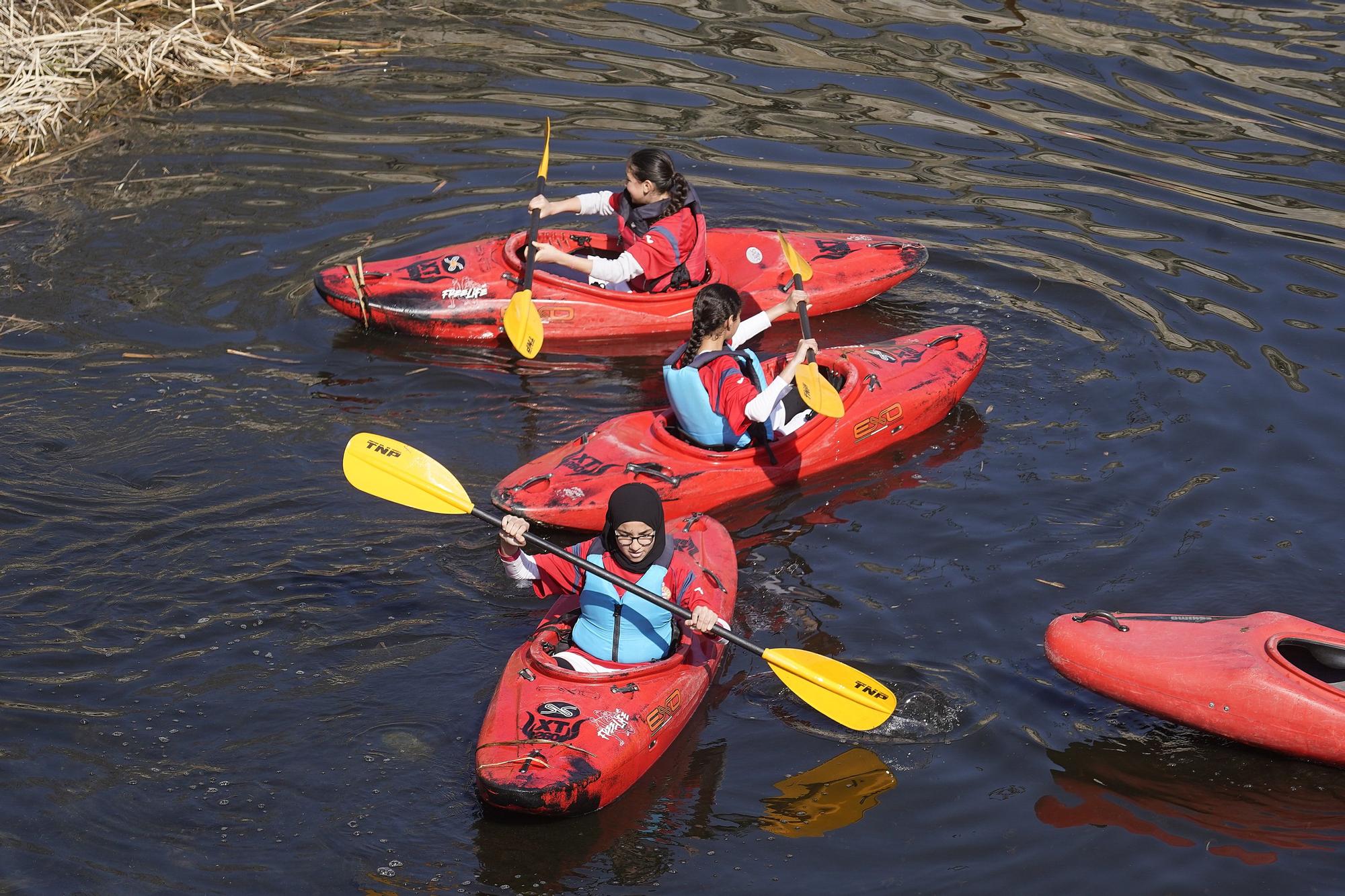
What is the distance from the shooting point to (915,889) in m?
5.04

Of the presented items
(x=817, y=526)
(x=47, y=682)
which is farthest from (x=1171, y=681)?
(x=47, y=682)

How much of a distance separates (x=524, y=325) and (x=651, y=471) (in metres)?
1.68

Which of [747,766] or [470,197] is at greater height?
[470,197]

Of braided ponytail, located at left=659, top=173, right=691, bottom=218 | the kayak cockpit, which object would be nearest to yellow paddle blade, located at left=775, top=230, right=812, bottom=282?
braided ponytail, located at left=659, top=173, right=691, bottom=218

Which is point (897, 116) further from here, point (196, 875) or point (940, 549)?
point (196, 875)

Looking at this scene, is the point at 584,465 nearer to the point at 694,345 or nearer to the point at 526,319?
the point at 694,345

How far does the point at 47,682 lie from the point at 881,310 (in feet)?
19.5

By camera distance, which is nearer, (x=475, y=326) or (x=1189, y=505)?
(x=1189, y=505)

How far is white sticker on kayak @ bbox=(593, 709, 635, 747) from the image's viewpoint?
5.27m

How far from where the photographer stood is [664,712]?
18.0 ft

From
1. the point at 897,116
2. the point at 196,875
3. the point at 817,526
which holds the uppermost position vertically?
the point at 897,116

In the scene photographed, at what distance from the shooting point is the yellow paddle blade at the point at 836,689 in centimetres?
557

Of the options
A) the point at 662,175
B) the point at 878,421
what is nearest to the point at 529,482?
the point at 878,421

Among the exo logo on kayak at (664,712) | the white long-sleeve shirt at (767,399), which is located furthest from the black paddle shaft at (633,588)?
the white long-sleeve shirt at (767,399)
